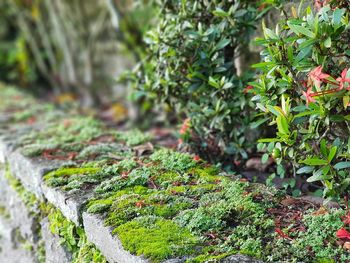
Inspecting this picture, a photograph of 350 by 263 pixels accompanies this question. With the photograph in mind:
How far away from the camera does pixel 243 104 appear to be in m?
3.28

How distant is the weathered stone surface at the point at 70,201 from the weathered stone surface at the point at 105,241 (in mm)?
94

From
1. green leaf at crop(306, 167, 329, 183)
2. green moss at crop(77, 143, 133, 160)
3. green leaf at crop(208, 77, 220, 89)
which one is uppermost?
green leaf at crop(208, 77, 220, 89)

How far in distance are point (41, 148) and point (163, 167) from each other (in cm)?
115

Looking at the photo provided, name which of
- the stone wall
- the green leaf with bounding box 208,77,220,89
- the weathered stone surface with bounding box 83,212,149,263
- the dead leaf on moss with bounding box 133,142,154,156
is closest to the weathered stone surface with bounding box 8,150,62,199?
the stone wall

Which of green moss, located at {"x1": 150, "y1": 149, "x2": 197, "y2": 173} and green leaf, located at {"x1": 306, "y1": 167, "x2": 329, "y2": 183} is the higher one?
green moss, located at {"x1": 150, "y1": 149, "x2": 197, "y2": 173}

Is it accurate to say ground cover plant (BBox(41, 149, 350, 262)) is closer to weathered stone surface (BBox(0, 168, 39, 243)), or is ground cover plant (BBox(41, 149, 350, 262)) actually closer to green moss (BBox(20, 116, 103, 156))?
weathered stone surface (BBox(0, 168, 39, 243))

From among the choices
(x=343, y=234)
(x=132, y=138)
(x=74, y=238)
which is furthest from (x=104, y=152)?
(x=343, y=234)

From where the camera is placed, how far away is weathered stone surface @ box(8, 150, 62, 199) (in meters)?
3.30

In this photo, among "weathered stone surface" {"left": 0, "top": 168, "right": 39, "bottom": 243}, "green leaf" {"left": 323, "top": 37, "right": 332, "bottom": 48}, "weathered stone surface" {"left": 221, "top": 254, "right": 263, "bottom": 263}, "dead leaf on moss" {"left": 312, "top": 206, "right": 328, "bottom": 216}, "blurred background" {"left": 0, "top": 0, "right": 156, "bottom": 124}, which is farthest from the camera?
"blurred background" {"left": 0, "top": 0, "right": 156, "bottom": 124}

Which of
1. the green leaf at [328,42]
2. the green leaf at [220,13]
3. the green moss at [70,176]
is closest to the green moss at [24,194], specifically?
the green moss at [70,176]

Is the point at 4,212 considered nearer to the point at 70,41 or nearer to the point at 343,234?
the point at 343,234

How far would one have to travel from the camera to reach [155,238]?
223cm

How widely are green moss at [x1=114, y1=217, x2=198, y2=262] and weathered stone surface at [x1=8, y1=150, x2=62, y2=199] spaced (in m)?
1.11

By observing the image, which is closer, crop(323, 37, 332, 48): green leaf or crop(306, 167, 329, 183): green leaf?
crop(323, 37, 332, 48): green leaf
